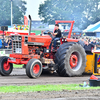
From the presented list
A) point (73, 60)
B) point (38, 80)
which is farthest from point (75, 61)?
point (38, 80)

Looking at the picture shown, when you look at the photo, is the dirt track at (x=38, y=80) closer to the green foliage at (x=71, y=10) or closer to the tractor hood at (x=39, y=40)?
the tractor hood at (x=39, y=40)

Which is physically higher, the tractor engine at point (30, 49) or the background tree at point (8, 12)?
the background tree at point (8, 12)

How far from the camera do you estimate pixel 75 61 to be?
1018cm

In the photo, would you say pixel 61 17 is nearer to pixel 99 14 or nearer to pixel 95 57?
pixel 99 14

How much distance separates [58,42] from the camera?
32.7 ft

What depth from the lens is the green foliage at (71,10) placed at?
30391mm

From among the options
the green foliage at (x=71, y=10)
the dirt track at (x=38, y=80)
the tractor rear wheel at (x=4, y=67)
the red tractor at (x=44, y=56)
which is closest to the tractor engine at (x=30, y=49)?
the red tractor at (x=44, y=56)

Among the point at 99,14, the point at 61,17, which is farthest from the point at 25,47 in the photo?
the point at 99,14

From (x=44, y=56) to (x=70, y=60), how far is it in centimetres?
98

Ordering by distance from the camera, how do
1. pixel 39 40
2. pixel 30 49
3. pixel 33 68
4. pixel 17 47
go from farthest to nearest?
pixel 39 40 → pixel 30 49 → pixel 17 47 → pixel 33 68

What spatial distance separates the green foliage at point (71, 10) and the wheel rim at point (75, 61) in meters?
18.6

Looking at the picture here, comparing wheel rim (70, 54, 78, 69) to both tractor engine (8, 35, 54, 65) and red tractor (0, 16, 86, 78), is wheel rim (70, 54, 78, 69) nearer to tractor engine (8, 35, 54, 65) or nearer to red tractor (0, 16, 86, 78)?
red tractor (0, 16, 86, 78)

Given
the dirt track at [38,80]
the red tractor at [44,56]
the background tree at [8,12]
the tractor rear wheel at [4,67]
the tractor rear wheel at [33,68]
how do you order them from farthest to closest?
the background tree at [8,12] → the tractor rear wheel at [4,67] → the red tractor at [44,56] → the tractor rear wheel at [33,68] → the dirt track at [38,80]

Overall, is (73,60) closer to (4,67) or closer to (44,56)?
(44,56)
